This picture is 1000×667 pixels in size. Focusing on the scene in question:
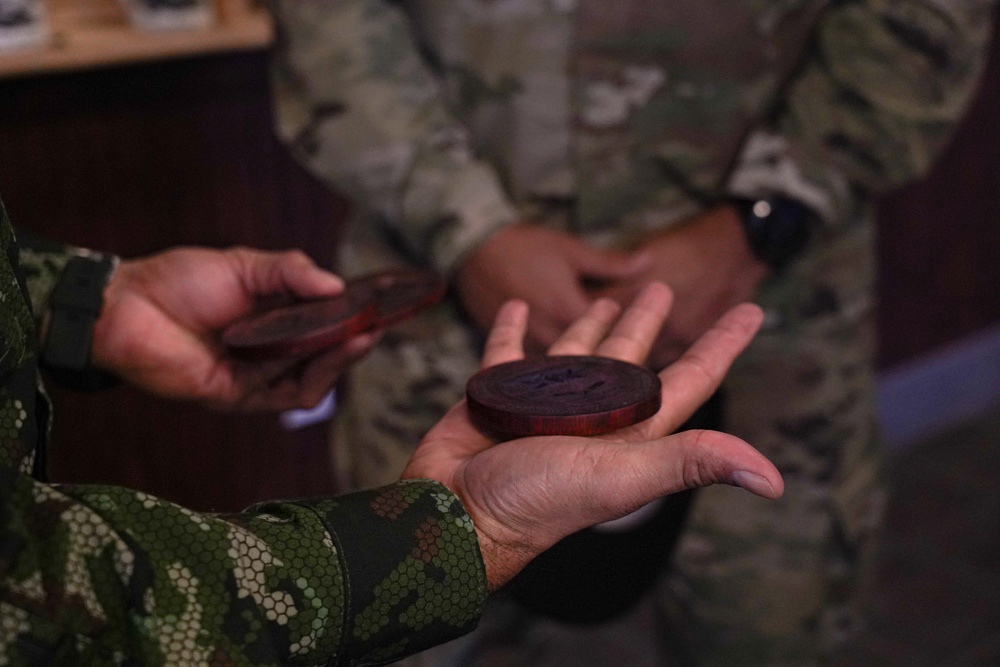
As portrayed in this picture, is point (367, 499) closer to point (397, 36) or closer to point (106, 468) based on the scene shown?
point (397, 36)

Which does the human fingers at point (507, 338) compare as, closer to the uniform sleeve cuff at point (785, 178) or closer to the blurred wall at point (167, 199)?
the uniform sleeve cuff at point (785, 178)

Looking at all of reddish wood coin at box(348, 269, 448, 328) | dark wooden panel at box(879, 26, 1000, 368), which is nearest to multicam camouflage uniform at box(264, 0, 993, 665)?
reddish wood coin at box(348, 269, 448, 328)

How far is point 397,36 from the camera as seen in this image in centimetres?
120

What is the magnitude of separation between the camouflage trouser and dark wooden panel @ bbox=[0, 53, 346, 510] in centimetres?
41

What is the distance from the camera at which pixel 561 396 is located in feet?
2.33

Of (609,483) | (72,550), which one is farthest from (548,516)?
(72,550)

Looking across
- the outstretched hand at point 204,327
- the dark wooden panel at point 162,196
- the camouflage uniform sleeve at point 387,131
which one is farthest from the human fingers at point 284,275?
the dark wooden panel at point 162,196

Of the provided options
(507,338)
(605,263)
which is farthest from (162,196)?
(507,338)

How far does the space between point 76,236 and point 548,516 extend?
115 cm

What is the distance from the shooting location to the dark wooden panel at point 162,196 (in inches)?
57.9

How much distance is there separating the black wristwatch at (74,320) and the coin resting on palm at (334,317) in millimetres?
113

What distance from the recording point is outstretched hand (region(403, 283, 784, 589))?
60 centimetres

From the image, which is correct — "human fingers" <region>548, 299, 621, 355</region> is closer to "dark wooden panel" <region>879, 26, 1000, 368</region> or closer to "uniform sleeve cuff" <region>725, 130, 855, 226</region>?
"uniform sleeve cuff" <region>725, 130, 855, 226</region>

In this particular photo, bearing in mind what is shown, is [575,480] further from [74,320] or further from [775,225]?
[775,225]
